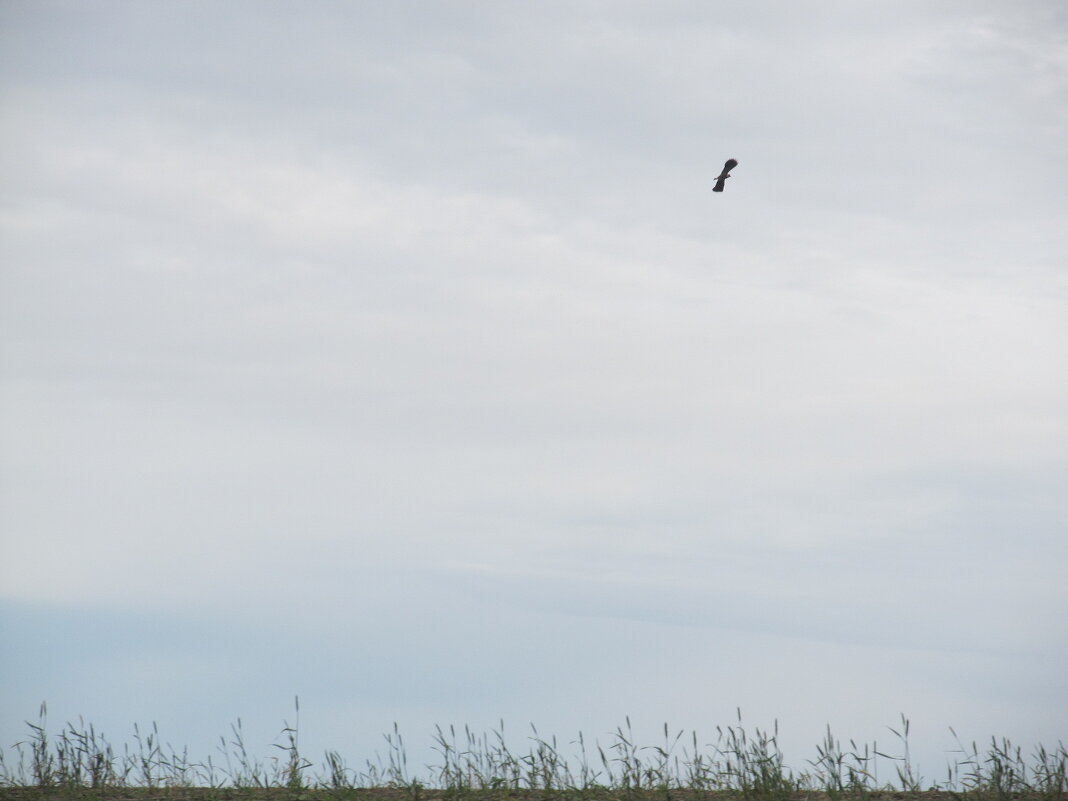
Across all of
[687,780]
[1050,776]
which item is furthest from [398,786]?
[1050,776]

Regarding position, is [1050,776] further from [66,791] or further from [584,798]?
[66,791]

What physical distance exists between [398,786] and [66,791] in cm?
336

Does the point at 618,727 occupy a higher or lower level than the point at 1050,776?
higher

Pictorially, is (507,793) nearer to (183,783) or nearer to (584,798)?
(584,798)

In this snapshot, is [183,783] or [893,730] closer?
[893,730]

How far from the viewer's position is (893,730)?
30.8ft

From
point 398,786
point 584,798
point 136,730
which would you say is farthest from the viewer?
point 136,730

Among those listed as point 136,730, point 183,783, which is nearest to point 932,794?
point 183,783

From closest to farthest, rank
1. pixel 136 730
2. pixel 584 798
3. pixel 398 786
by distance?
pixel 584 798 < pixel 398 786 < pixel 136 730

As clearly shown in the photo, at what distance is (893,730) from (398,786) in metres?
4.84

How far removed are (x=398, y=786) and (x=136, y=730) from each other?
2.96 meters

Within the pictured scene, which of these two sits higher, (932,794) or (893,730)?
(893,730)

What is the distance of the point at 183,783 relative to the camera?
10.1 m

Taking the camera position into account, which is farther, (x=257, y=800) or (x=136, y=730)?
(x=136, y=730)
